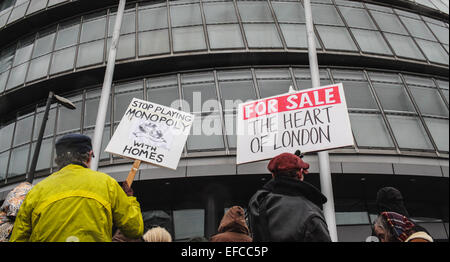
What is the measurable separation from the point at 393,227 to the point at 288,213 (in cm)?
95

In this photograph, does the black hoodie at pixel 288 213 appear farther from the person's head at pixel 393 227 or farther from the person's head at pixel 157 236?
the person's head at pixel 157 236

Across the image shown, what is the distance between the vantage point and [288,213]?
8.83 ft

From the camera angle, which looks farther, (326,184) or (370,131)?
(370,131)

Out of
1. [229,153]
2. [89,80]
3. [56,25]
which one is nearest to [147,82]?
[89,80]

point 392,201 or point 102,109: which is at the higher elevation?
point 102,109

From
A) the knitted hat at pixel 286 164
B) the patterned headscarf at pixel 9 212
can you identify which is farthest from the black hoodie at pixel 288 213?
the patterned headscarf at pixel 9 212

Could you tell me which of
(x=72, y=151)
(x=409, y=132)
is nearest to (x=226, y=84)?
(x=409, y=132)

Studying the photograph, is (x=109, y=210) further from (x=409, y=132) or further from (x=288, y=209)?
(x=409, y=132)

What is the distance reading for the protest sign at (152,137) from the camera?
5496 millimetres

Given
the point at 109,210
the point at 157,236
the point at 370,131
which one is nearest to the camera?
the point at 109,210

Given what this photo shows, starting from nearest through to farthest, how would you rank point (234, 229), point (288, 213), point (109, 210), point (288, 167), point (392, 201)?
point (109, 210)
point (288, 213)
point (288, 167)
point (392, 201)
point (234, 229)

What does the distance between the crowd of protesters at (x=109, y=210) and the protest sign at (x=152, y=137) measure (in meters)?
2.57
